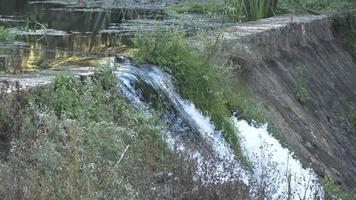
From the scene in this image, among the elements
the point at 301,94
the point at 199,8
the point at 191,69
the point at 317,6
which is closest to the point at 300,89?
the point at 301,94

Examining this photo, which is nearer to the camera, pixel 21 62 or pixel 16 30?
pixel 21 62

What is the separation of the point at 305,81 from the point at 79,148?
28.9ft

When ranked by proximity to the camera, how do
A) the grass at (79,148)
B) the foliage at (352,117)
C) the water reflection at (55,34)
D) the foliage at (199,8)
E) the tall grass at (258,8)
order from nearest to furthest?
the grass at (79,148) < the water reflection at (55,34) < the foliage at (352,117) < the tall grass at (258,8) < the foliage at (199,8)

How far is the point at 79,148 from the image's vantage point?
4742 mm

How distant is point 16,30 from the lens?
13453mm

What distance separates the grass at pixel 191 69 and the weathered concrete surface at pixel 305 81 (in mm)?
1098

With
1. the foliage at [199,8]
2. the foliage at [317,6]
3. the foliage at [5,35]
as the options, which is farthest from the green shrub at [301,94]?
the foliage at [199,8]

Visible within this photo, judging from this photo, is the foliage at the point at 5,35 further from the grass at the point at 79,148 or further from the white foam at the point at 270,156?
the grass at the point at 79,148

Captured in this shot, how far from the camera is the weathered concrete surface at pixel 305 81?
34.7 ft

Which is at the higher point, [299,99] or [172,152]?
[172,152]

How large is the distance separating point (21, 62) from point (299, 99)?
15.1 ft

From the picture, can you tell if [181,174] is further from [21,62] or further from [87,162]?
[21,62]

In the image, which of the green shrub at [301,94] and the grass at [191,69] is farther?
the green shrub at [301,94]

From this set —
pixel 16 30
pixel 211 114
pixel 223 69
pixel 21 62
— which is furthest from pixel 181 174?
pixel 16 30
